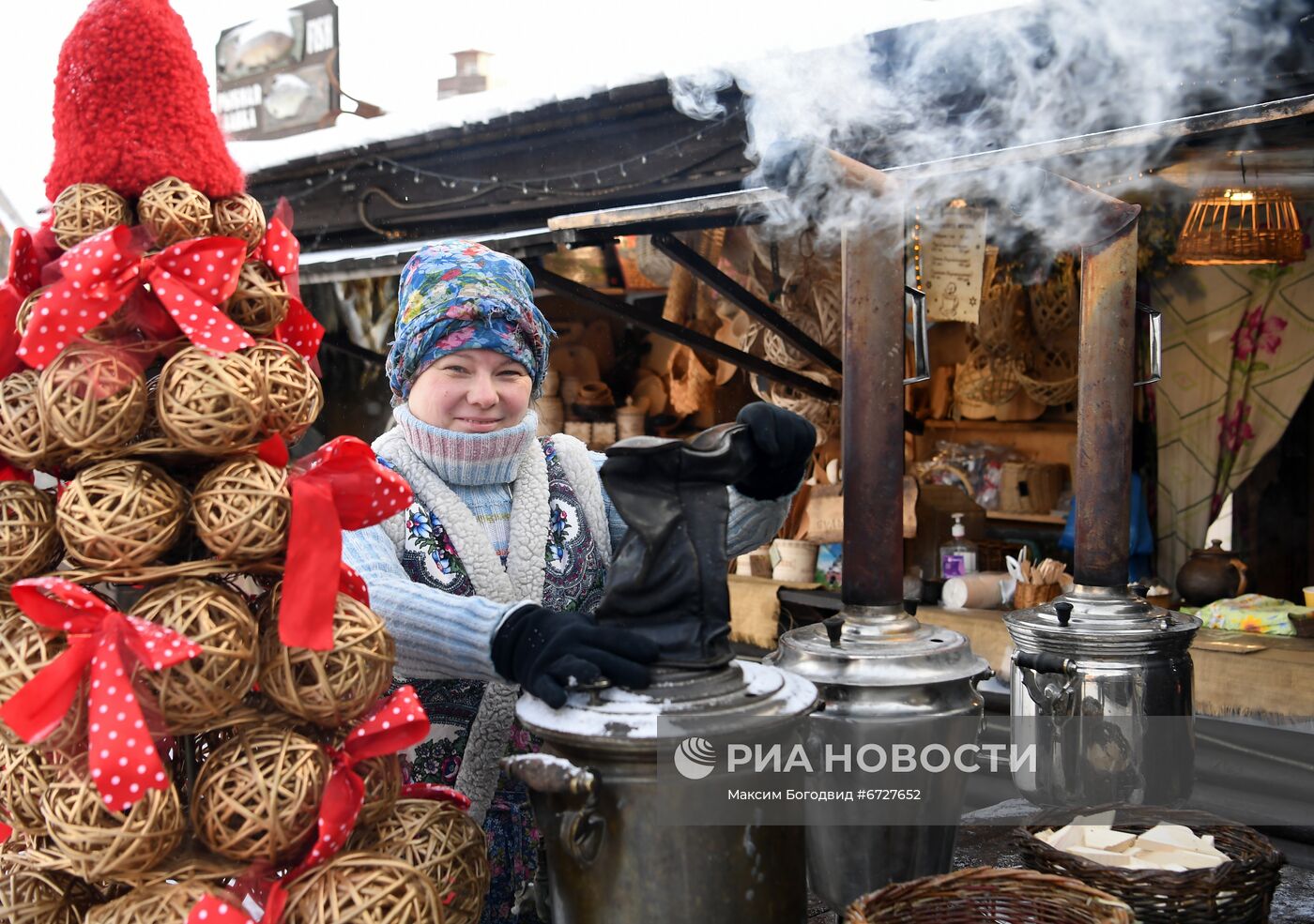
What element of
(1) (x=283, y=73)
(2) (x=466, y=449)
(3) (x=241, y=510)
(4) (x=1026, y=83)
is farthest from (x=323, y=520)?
(1) (x=283, y=73)

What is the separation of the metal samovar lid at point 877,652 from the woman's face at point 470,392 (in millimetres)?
724

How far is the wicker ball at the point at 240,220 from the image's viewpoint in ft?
5.02

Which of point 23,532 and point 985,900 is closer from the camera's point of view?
point 23,532

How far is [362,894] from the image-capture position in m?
1.41

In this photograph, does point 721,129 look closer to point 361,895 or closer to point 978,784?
point 978,784

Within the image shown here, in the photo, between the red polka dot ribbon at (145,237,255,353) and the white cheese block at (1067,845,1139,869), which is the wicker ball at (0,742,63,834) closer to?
the red polka dot ribbon at (145,237,255,353)

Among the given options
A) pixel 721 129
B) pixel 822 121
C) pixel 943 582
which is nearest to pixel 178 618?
pixel 822 121

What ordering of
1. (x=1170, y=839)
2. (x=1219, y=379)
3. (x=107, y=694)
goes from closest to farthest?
1. (x=107, y=694)
2. (x=1170, y=839)
3. (x=1219, y=379)

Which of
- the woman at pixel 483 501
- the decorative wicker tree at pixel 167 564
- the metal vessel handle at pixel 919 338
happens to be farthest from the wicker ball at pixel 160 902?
the metal vessel handle at pixel 919 338

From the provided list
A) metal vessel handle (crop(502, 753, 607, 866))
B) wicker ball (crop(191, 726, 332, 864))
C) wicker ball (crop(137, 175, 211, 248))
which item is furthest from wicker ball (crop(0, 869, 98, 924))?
wicker ball (crop(137, 175, 211, 248))

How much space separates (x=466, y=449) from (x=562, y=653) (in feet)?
1.88

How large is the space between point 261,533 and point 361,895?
1.56 feet

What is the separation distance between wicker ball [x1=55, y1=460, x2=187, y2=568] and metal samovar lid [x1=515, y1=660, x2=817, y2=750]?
57 cm

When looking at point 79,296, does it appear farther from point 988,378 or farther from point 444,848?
point 988,378
